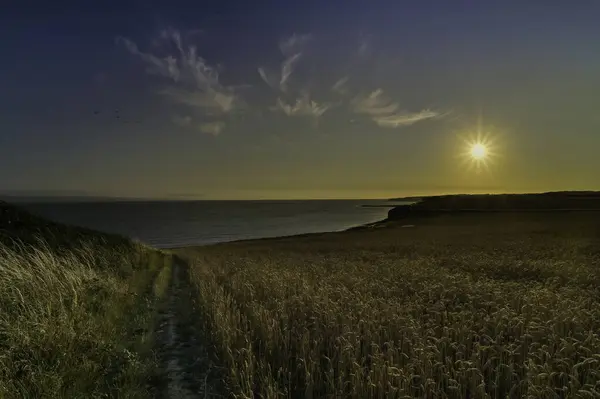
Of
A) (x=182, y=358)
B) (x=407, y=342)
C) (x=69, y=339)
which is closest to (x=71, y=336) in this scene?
(x=69, y=339)

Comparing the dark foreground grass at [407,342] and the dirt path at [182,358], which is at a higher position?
the dark foreground grass at [407,342]

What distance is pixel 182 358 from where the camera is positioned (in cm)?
841

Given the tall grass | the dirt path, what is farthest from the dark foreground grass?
the tall grass

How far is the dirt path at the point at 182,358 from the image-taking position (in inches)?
270

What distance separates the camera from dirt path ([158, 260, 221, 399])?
6855 mm

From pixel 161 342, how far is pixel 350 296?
5.63m

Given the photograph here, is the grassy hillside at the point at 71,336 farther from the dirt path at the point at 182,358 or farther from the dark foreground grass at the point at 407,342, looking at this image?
the dark foreground grass at the point at 407,342

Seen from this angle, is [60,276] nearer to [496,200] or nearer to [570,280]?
[570,280]

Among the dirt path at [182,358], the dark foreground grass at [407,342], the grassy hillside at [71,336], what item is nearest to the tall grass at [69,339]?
the grassy hillside at [71,336]

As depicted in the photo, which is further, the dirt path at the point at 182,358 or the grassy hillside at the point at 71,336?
the dirt path at the point at 182,358

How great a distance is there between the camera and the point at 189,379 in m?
7.33

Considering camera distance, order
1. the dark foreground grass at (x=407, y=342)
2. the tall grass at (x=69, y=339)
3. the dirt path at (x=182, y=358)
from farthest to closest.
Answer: the dirt path at (x=182, y=358), the dark foreground grass at (x=407, y=342), the tall grass at (x=69, y=339)

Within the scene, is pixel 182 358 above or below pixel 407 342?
below

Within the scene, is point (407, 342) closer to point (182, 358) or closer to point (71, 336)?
point (182, 358)
